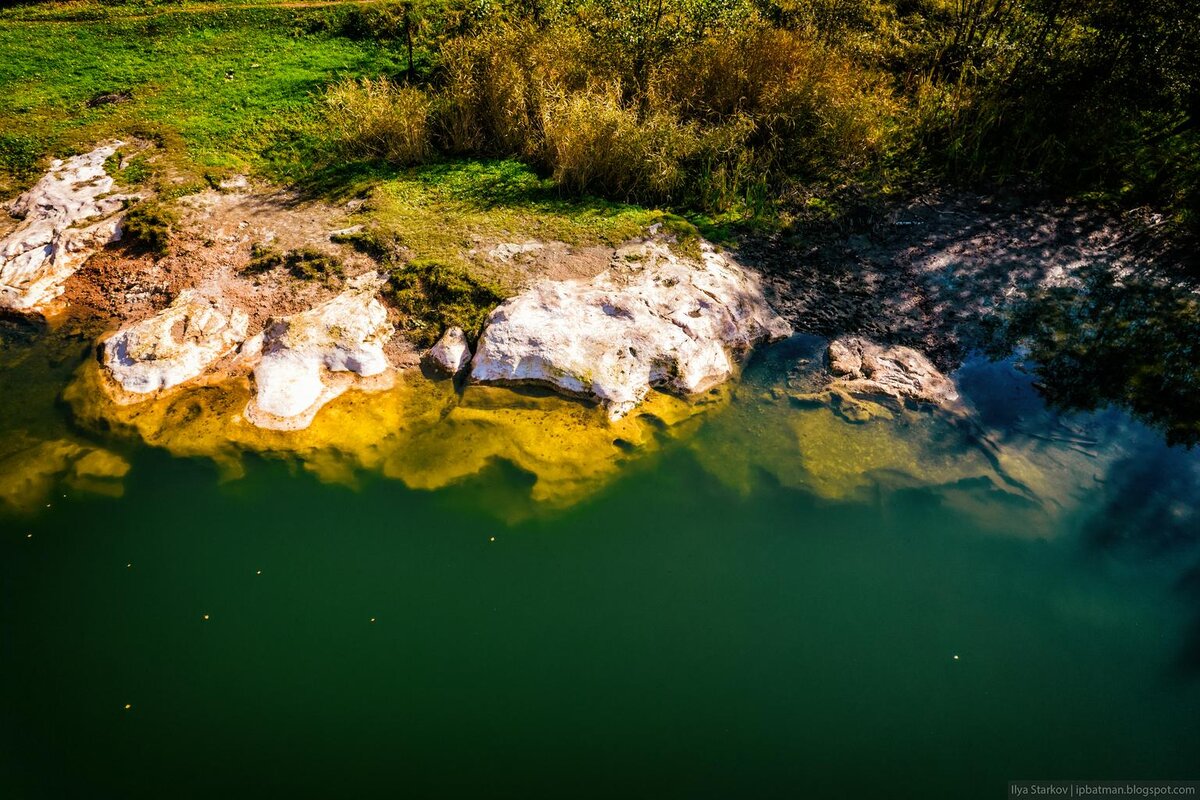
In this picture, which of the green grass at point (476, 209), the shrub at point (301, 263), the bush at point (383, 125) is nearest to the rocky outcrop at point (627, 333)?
the green grass at point (476, 209)

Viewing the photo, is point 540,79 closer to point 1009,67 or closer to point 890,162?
point 890,162

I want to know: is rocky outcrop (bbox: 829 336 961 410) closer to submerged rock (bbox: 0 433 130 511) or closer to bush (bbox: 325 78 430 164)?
bush (bbox: 325 78 430 164)

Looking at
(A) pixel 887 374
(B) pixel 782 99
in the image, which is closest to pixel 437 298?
(A) pixel 887 374

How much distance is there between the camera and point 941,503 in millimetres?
4078

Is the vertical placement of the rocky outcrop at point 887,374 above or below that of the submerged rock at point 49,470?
above

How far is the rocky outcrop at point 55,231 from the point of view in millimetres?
5266

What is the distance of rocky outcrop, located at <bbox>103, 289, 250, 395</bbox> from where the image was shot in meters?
4.54

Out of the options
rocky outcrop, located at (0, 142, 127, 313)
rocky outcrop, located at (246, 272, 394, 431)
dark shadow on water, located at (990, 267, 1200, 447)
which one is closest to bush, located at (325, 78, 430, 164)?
rocky outcrop, located at (0, 142, 127, 313)

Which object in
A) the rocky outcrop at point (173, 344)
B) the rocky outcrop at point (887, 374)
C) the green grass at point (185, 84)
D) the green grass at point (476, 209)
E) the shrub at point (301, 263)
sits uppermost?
the green grass at point (185, 84)

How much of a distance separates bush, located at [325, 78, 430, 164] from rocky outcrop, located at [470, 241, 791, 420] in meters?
2.54

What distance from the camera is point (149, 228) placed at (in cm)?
553

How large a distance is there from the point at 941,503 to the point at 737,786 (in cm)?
217

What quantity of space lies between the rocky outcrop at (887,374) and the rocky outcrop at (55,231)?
6205 mm

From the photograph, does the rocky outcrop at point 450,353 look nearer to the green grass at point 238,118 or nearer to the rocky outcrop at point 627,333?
the rocky outcrop at point 627,333
